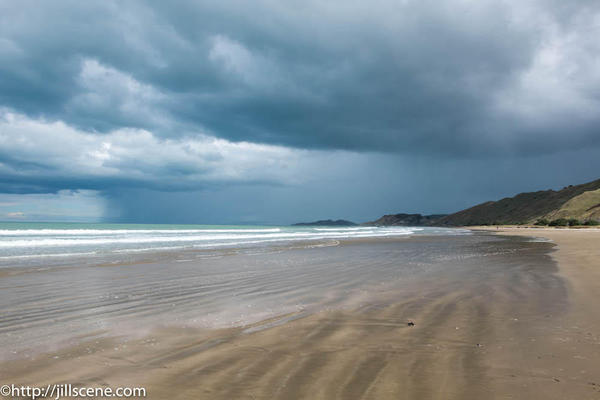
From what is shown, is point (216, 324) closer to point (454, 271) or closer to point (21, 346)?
point (21, 346)

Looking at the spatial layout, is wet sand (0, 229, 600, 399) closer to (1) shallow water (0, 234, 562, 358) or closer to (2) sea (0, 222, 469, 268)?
(1) shallow water (0, 234, 562, 358)

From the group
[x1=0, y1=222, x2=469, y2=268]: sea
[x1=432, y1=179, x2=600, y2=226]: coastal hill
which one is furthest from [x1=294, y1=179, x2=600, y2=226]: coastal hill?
[x1=0, y1=222, x2=469, y2=268]: sea

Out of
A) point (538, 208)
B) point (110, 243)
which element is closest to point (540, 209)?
point (538, 208)

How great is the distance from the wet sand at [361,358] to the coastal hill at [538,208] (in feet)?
308

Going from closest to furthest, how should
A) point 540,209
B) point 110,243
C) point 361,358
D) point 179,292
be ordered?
point 361,358 → point 179,292 → point 110,243 → point 540,209

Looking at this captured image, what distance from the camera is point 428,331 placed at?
4543mm

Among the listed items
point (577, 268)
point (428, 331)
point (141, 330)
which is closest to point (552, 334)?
point (428, 331)

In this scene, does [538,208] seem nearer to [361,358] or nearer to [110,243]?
[110,243]

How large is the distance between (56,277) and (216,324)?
7.00 m

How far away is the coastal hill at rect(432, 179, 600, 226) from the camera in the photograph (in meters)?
90.0

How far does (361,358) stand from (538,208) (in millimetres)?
153356

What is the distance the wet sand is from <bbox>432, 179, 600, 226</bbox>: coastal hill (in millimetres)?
94008

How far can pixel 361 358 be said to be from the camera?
11.8 ft

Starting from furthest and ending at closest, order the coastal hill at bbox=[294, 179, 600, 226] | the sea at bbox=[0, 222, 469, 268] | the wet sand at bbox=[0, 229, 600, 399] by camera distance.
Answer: the coastal hill at bbox=[294, 179, 600, 226] → the sea at bbox=[0, 222, 469, 268] → the wet sand at bbox=[0, 229, 600, 399]
